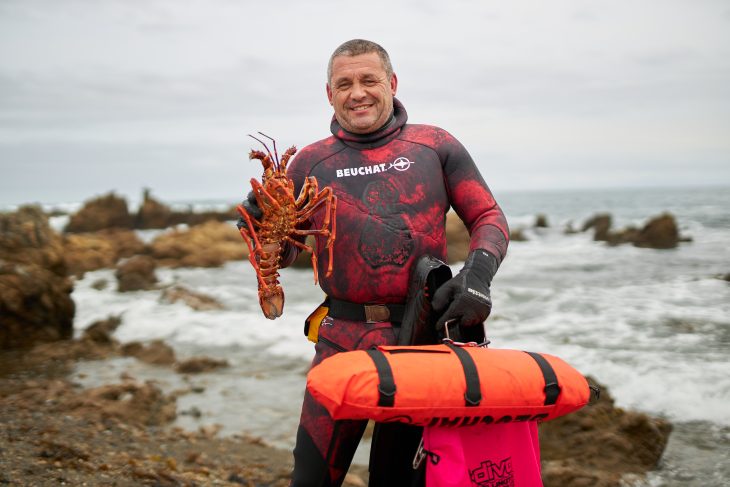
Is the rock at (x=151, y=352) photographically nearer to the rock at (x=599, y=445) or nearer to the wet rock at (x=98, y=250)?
the rock at (x=599, y=445)

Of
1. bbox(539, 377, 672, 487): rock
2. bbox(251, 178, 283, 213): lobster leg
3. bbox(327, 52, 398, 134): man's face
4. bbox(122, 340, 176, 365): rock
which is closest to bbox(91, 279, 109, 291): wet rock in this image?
bbox(122, 340, 176, 365): rock

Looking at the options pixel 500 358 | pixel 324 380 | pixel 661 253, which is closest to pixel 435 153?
pixel 500 358

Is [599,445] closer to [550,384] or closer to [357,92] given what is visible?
[550,384]

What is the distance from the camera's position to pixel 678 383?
827 cm

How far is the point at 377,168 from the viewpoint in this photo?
9.95 ft

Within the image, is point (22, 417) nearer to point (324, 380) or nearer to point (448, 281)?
point (324, 380)

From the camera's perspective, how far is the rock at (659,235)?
2411 centimetres

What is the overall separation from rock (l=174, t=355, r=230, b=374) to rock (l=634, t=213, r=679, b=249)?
72.5 feet

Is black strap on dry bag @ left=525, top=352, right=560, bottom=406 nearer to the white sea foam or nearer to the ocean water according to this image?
the ocean water

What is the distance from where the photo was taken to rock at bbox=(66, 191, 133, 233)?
25984 millimetres

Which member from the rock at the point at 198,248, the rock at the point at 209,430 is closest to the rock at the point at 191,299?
the rock at the point at 198,248

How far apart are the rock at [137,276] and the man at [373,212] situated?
538 inches

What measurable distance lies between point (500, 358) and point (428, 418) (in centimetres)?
45

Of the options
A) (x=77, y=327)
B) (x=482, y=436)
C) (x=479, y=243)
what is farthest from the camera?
(x=77, y=327)
